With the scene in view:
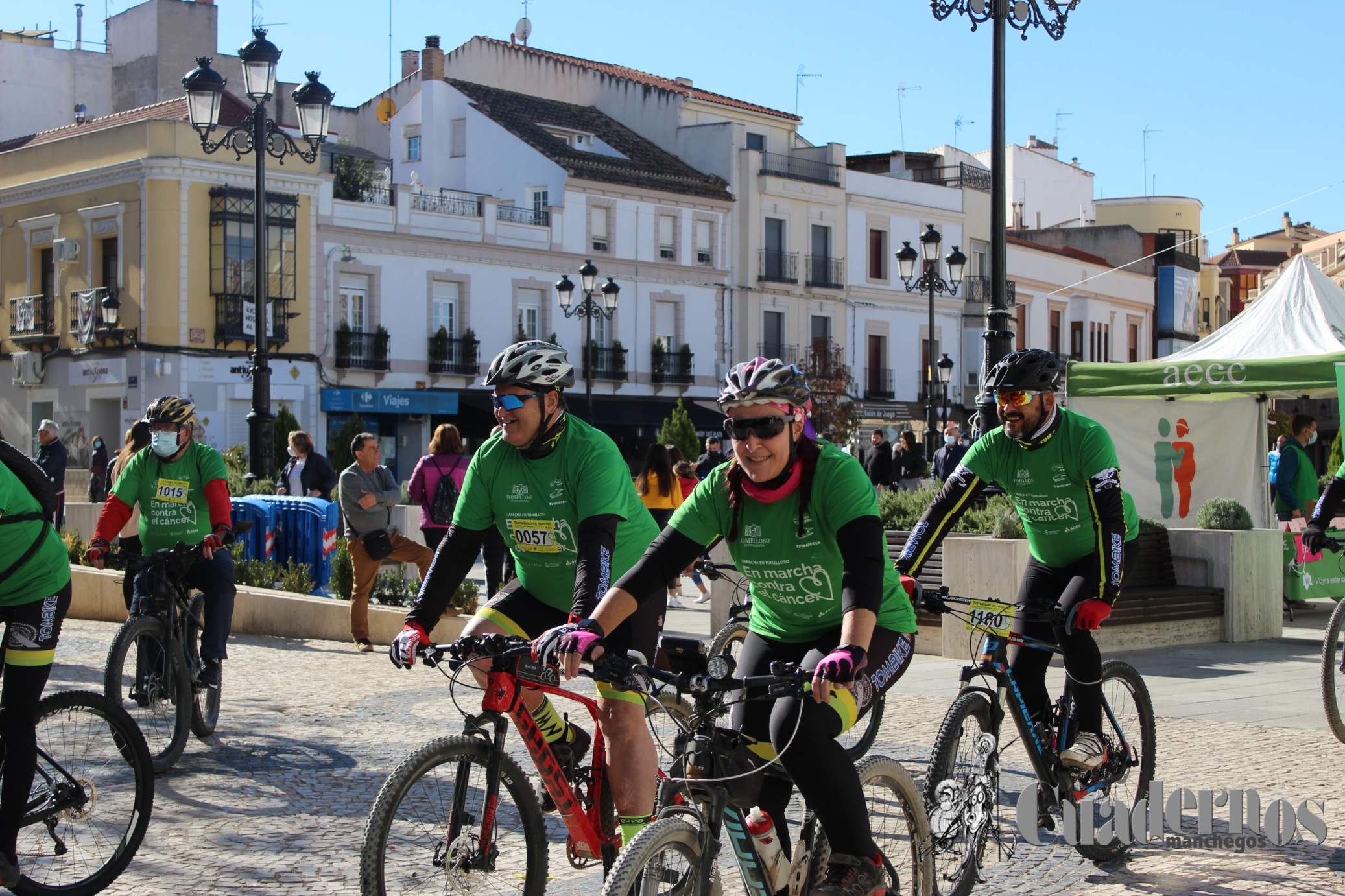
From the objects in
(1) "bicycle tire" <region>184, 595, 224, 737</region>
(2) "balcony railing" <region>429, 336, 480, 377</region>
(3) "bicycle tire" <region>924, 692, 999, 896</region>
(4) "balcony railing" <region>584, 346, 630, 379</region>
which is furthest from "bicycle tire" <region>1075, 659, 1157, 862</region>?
(4) "balcony railing" <region>584, 346, 630, 379</region>

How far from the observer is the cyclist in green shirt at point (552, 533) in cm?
488

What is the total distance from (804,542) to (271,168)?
109ft

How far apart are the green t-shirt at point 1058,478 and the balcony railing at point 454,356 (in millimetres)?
32329

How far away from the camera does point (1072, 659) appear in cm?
568

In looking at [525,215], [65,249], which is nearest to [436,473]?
[65,249]

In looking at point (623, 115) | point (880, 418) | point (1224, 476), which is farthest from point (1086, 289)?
point (1224, 476)

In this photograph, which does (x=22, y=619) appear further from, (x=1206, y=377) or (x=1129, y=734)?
(x=1206, y=377)

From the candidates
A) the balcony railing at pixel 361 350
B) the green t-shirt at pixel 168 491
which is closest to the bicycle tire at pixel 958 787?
the green t-shirt at pixel 168 491

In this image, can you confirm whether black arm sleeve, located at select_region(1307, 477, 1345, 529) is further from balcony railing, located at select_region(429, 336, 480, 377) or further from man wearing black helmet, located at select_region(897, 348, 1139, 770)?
balcony railing, located at select_region(429, 336, 480, 377)

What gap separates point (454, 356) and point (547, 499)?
1313 inches

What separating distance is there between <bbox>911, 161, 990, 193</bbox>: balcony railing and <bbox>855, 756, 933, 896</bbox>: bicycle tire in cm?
4881

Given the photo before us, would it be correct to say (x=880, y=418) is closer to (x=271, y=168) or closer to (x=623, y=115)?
(x=623, y=115)

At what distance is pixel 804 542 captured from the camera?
171 inches

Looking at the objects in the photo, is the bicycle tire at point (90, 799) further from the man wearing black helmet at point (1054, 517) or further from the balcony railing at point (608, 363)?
the balcony railing at point (608, 363)
